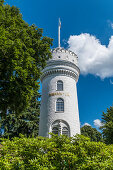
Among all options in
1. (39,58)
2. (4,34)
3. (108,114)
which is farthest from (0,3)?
(108,114)

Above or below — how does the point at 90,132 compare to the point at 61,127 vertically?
above

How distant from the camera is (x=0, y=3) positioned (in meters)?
13.6

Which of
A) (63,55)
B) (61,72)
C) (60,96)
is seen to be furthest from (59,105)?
(63,55)

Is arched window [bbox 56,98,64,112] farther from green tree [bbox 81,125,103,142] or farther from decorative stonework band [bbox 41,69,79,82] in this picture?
green tree [bbox 81,125,103,142]

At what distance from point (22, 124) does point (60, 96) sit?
12572 millimetres

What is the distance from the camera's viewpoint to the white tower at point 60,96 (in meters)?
19.3

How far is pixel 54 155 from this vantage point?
17.9ft

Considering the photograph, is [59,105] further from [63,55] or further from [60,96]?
[63,55]

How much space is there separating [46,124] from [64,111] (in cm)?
292

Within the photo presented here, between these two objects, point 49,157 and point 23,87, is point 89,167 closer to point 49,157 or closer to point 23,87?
point 49,157

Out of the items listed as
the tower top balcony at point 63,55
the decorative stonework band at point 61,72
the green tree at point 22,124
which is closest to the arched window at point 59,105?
the decorative stonework band at point 61,72

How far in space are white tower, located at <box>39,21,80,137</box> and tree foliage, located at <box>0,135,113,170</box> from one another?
13243 millimetres

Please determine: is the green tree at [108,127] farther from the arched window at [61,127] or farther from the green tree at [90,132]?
the green tree at [90,132]

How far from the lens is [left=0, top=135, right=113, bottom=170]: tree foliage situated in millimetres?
4539
